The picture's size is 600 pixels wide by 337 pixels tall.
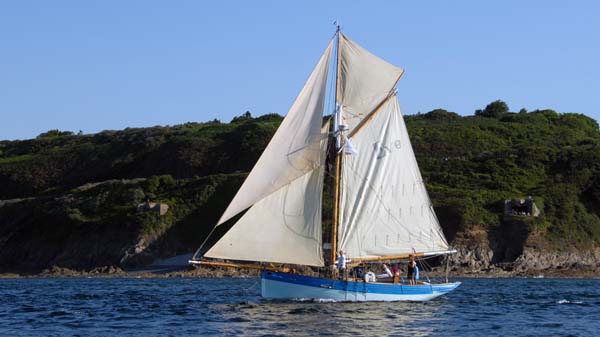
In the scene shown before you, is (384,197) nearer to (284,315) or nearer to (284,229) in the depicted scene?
(284,229)

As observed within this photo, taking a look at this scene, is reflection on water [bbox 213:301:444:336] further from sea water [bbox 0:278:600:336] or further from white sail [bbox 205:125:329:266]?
white sail [bbox 205:125:329:266]

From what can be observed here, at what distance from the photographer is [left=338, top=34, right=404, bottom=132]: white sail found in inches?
2055

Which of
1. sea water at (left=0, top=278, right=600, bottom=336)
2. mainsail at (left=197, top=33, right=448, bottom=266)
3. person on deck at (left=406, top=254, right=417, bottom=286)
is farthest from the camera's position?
person on deck at (left=406, top=254, right=417, bottom=286)

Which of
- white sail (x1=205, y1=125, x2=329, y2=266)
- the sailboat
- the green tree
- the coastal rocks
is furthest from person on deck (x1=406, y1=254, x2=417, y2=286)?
the green tree

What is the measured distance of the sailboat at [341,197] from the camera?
4856 cm

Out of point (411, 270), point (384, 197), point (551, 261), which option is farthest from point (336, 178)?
point (551, 261)

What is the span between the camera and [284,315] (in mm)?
44844

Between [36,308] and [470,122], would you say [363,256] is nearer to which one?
[36,308]

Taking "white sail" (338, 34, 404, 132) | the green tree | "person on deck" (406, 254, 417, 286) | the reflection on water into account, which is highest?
the green tree

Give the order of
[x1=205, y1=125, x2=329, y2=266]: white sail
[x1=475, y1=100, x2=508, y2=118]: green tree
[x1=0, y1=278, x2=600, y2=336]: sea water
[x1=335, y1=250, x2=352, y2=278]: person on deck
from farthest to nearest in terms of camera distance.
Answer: [x1=475, y1=100, x2=508, y2=118]: green tree → [x1=335, y1=250, x2=352, y2=278]: person on deck → [x1=205, y1=125, x2=329, y2=266]: white sail → [x1=0, y1=278, x2=600, y2=336]: sea water

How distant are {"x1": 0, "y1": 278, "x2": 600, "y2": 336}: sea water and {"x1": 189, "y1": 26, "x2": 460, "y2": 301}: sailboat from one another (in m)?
1.56

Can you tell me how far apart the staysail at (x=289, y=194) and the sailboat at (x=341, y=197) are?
0.05m

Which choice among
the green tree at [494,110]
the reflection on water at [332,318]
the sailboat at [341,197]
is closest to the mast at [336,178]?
the sailboat at [341,197]

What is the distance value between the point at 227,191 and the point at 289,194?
69.5 metres
